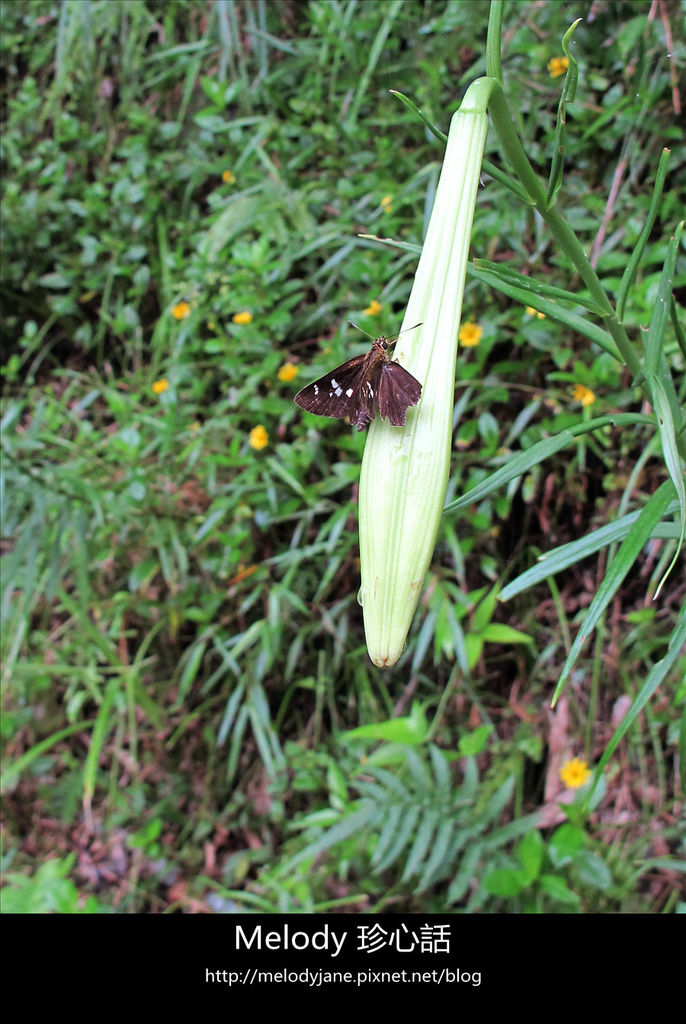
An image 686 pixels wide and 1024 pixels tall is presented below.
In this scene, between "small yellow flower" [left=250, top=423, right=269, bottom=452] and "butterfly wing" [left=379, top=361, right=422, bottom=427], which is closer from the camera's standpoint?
"butterfly wing" [left=379, top=361, right=422, bottom=427]

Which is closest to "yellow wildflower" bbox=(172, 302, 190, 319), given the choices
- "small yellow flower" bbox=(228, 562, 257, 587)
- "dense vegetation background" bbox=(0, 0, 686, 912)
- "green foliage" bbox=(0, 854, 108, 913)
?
"dense vegetation background" bbox=(0, 0, 686, 912)

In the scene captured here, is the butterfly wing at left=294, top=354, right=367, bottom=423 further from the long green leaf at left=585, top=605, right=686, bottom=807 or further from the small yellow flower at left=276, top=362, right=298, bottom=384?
the small yellow flower at left=276, top=362, right=298, bottom=384

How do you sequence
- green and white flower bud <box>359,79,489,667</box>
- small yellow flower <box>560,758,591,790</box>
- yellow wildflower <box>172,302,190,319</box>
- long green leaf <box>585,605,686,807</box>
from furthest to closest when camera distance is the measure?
yellow wildflower <box>172,302,190,319</box> < small yellow flower <box>560,758,591,790</box> < long green leaf <box>585,605,686,807</box> < green and white flower bud <box>359,79,489,667</box>

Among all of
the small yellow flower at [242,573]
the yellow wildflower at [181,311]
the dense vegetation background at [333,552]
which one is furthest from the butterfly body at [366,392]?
Result: the yellow wildflower at [181,311]

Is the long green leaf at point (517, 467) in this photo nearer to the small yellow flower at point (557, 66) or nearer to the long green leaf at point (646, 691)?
the long green leaf at point (646, 691)

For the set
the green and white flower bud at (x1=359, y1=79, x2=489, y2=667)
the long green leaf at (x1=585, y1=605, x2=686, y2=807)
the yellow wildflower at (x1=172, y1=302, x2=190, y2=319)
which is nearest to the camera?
the green and white flower bud at (x1=359, y1=79, x2=489, y2=667)

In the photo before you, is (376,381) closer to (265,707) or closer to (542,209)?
(542,209)

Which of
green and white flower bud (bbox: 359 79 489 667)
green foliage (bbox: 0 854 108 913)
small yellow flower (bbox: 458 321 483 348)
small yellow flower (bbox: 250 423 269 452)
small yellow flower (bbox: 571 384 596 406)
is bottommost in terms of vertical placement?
green foliage (bbox: 0 854 108 913)

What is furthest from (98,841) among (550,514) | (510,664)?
(550,514)
